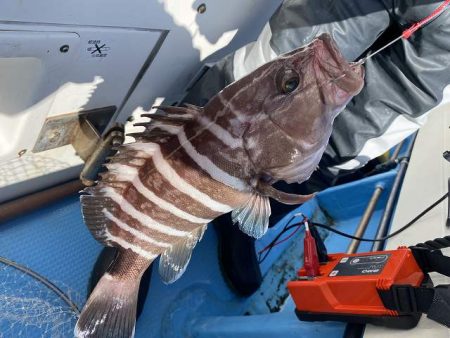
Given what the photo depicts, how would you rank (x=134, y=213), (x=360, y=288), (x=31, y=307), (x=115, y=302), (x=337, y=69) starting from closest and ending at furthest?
(x=337, y=69), (x=134, y=213), (x=115, y=302), (x=360, y=288), (x=31, y=307)

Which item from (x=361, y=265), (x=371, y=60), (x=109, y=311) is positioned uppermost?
(x=109, y=311)

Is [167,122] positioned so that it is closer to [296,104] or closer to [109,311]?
[296,104]

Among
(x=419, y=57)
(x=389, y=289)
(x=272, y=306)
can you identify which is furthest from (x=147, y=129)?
(x=272, y=306)

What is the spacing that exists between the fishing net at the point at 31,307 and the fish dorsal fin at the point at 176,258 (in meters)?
0.81

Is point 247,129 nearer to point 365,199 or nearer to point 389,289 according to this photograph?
point 389,289

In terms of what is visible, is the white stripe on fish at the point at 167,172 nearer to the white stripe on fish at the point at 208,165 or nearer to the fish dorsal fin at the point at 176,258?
the white stripe on fish at the point at 208,165

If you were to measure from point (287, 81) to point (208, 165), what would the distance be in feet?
1.22

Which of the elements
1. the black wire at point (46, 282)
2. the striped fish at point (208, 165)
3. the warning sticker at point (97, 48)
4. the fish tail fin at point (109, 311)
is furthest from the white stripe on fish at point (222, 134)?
the black wire at point (46, 282)

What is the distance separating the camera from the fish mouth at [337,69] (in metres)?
1.19

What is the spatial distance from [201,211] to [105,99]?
3.54ft

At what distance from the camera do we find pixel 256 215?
4.82 feet

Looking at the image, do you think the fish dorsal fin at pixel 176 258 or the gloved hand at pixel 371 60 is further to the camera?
the gloved hand at pixel 371 60

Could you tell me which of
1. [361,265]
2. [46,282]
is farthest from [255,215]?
[46,282]

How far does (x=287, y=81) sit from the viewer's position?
49.3 inches
